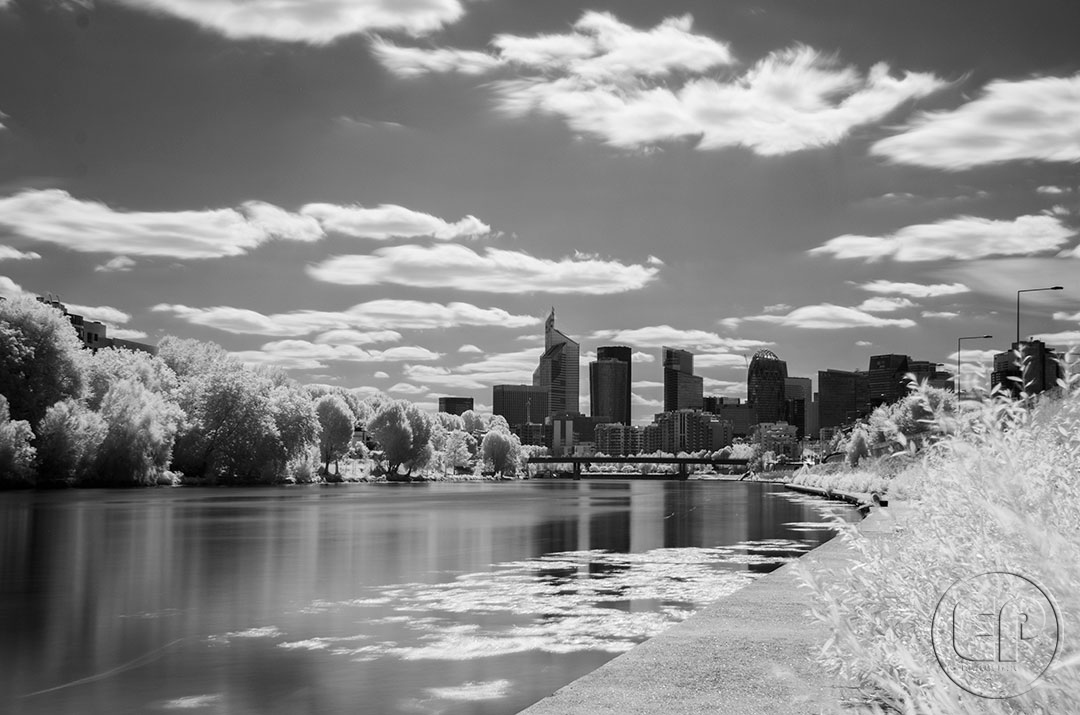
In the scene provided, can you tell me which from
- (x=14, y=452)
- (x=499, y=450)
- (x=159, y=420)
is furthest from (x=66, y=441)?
(x=499, y=450)

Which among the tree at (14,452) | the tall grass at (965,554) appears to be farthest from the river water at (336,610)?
the tree at (14,452)

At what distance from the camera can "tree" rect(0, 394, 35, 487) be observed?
7169 centimetres

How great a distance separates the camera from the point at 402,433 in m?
140

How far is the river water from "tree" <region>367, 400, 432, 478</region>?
10302cm

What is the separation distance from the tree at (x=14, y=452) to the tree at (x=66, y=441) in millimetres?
3103

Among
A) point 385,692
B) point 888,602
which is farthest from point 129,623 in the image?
point 888,602

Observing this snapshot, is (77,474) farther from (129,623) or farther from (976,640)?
(976,640)

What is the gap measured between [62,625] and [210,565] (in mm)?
8879

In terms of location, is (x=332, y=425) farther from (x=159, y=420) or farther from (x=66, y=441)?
(x=66, y=441)

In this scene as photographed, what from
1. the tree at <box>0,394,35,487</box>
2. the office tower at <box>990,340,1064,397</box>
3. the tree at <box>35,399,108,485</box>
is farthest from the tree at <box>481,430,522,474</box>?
the office tower at <box>990,340,1064,397</box>

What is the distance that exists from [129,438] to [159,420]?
15.0ft

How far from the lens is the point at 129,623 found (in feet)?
51.9

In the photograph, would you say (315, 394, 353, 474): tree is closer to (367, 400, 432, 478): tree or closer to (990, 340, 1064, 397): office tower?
(367, 400, 432, 478): tree

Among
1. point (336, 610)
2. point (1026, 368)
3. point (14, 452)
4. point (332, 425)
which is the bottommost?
point (336, 610)
